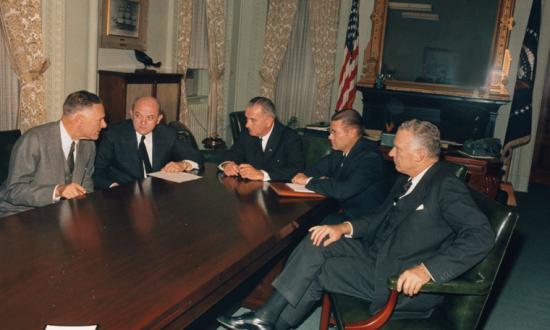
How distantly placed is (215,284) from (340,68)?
6766 millimetres

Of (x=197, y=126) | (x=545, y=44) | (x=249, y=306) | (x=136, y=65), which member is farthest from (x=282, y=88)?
(x=249, y=306)

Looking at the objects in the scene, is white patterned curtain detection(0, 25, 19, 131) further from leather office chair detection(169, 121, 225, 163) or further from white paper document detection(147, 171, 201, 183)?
white paper document detection(147, 171, 201, 183)

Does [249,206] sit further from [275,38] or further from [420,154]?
[275,38]

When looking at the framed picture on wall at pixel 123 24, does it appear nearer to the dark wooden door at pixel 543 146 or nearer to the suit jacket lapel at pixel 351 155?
the suit jacket lapel at pixel 351 155

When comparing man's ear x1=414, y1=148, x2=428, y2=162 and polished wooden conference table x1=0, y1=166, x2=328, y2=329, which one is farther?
man's ear x1=414, y1=148, x2=428, y2=162

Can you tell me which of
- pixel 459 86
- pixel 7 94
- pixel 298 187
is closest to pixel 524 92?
pixel 459 86

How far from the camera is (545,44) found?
24.3 ft

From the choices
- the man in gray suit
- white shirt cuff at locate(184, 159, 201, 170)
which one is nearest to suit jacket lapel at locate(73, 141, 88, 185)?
the man in gray suit

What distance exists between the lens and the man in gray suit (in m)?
2.69

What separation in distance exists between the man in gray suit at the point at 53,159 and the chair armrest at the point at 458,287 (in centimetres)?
174

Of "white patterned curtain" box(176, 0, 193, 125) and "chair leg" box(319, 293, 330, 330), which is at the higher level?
"white patterned curtain" box(176, 0, 193, 125)

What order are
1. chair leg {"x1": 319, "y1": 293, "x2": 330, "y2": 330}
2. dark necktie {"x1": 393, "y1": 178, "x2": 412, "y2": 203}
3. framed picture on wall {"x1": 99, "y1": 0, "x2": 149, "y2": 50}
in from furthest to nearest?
framed picture on wall {"x1": 99, "y1": 0, "x2": 149, "y2": 50} → chair leg {"x1": 319, "y1": 293, "x2": 330, "y2": 330} → dark necktie {"x1": 393, "y1": 178, "x2": 412, "y2": 203}

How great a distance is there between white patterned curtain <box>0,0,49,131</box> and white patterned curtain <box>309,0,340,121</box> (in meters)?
4.53

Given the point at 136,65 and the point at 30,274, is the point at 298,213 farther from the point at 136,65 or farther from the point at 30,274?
the point at 136,65
